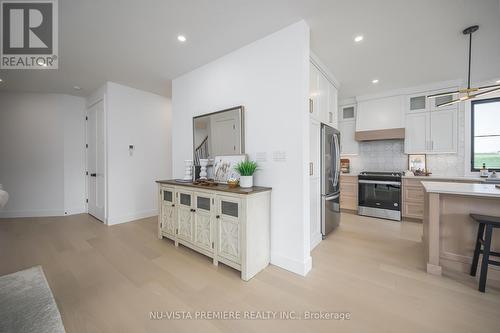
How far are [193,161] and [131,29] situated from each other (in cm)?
182

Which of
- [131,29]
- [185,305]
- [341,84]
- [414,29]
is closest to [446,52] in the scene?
[414,29]

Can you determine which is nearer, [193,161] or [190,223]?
[190,223]

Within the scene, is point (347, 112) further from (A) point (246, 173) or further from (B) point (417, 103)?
(A) point (246, 173)

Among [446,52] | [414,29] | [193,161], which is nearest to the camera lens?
[414,29]

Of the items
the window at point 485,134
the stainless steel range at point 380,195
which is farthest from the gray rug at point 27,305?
the window at point 485,134

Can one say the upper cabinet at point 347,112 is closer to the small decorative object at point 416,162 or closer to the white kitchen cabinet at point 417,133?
the white kitchen cabinet at point 417,133

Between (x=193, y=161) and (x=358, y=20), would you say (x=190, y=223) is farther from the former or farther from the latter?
(x=358, y=20)

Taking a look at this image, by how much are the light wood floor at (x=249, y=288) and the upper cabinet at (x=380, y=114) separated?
2.48 metres

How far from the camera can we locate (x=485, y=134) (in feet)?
11.7

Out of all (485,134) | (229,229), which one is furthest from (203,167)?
(485,134)

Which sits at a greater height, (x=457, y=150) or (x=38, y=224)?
(x=457, y=150)

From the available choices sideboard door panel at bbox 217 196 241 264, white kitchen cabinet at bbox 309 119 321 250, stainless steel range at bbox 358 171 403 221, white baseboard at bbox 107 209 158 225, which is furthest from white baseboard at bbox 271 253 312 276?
white baseboard at bbox 107 209 158 225

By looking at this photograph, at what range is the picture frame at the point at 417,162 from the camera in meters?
4.08

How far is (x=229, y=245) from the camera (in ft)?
6.76
